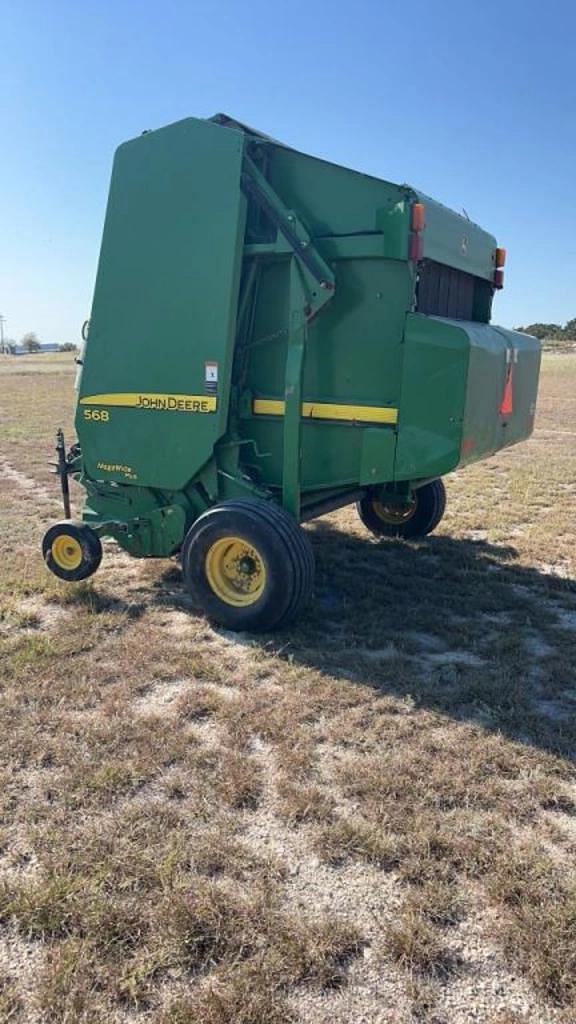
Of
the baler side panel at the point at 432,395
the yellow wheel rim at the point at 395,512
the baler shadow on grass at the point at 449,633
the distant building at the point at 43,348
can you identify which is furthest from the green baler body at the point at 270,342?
the distant building at the point at 43,348

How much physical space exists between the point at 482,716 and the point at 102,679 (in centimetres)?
196

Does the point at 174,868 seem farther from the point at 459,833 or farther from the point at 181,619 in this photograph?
the point at 181,619

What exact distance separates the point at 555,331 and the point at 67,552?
2780 inches

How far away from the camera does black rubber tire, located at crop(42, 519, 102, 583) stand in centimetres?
504

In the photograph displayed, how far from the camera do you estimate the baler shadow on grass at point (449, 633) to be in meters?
3.59

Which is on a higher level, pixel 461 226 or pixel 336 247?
pixel 461 226

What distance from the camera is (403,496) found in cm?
616

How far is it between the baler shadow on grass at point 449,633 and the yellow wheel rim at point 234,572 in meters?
0.31

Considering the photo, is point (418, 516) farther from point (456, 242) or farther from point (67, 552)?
point (67, 552)

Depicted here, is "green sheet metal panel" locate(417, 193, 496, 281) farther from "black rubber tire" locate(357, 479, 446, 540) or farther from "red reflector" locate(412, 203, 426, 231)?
"black rubber tire" locate(357, 479, 446, 540)

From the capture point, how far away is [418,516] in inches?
262

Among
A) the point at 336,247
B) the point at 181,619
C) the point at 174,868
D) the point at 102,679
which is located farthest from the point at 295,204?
the point at 174,868

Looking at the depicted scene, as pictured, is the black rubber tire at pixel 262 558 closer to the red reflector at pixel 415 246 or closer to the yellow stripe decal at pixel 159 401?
the yellow stripe decal at pixel 159 401

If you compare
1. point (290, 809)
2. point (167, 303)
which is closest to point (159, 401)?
point (167, 303)
